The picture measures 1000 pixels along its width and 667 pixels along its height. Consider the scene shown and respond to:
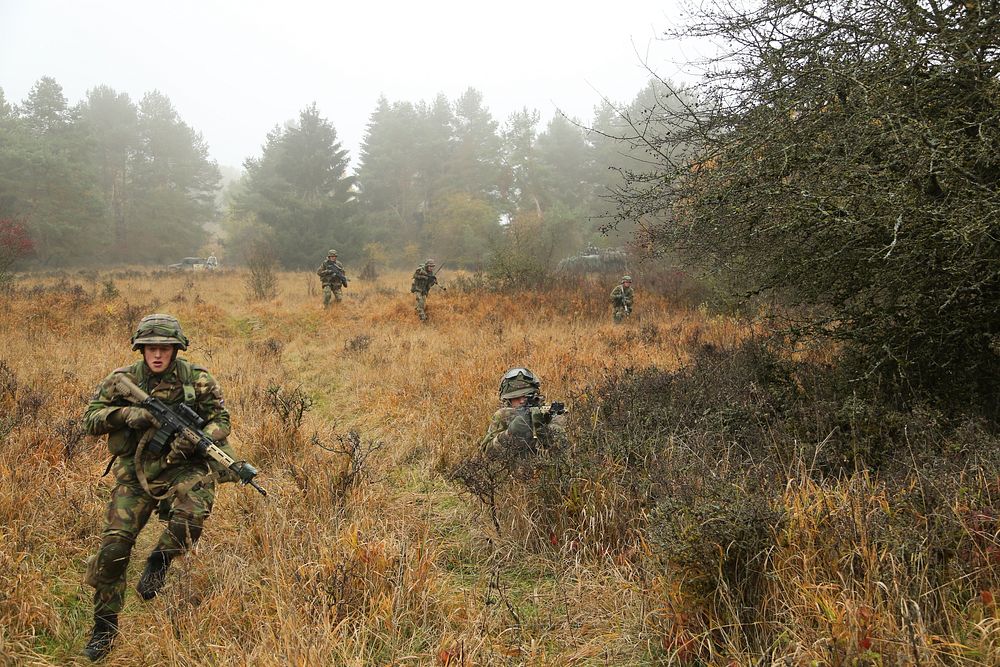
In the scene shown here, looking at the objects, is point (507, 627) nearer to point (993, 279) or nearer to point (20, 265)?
point (993, 279)

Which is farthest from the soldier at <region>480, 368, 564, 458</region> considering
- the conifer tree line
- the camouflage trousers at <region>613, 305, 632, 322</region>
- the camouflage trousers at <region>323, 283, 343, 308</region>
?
the conifer tree line

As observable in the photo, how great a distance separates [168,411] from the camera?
10.4 ft

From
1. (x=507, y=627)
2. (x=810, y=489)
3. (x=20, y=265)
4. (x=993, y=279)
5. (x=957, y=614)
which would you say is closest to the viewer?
(x=957, y=614)

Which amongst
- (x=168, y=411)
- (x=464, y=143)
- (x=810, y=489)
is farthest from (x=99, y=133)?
(x=810, y=489)

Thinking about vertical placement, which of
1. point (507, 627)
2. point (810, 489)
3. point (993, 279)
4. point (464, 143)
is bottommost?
point (507, 627)

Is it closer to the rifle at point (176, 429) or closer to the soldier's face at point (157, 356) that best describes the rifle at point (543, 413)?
the rifle at point (176, 429)

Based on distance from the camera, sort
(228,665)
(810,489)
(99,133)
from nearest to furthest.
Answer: (228,665), (810,489), (99,133)

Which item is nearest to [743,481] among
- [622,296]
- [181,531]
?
[181,531]

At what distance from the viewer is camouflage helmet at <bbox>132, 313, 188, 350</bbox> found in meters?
3.21

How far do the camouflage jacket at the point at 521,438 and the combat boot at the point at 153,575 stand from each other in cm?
217

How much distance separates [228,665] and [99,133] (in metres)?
42.4

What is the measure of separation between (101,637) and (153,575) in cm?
43

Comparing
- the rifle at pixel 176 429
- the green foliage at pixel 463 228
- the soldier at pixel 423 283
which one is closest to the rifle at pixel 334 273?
the soldier at pixel 423 283

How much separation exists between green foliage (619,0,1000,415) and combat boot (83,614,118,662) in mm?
4440
